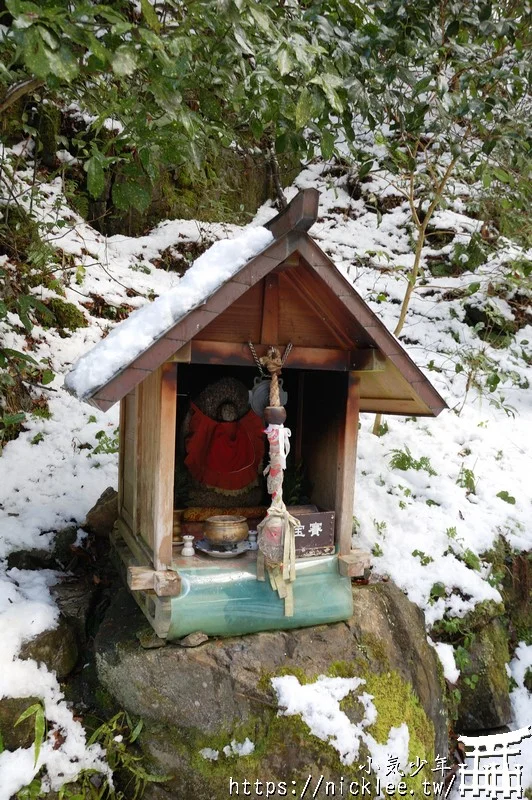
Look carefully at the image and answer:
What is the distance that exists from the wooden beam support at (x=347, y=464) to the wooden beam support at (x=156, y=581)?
3.19ft

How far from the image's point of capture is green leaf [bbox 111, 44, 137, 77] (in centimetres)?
222

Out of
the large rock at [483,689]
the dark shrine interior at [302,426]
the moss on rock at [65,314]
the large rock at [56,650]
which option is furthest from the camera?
the moss on rock at [65,314]

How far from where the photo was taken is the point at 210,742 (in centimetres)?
280

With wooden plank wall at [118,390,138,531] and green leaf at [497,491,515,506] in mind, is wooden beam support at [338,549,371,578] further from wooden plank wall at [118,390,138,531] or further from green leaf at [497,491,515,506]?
green leaf at [497,491,515,506]

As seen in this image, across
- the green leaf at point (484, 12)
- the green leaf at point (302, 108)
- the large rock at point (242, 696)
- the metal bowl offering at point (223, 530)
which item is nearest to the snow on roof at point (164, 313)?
the green leaf at point (302, 108)

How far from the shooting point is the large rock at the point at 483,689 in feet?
12.4

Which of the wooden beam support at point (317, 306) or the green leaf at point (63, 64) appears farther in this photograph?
the wooden beam support at point (317, 306)

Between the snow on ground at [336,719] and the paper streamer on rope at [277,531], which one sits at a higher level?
the paper streamer on rope at [277,531]

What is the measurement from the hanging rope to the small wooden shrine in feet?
0.12

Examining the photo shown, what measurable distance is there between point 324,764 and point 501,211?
15.6ft

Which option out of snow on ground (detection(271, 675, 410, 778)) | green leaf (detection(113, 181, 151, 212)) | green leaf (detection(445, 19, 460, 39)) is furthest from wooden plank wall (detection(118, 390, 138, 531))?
green leaf (detection(445, 19, 460, 39))

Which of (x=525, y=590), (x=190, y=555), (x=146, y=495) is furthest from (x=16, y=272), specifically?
(x=525, y=590)

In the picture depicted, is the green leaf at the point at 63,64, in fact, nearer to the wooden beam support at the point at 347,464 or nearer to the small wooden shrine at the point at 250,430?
the small wooden shrine at the point at 250,430

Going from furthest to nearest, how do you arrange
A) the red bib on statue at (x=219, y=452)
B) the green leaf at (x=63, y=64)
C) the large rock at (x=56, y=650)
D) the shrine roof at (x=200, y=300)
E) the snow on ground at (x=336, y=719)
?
the red bib on statue at (x=219, y=452)
the large rock at (x=56, y=650)
the snow on ground at (x=336, y=719)
the shrine roof at (x=200, y=300)
the green leaf at (x=63, y=64)
